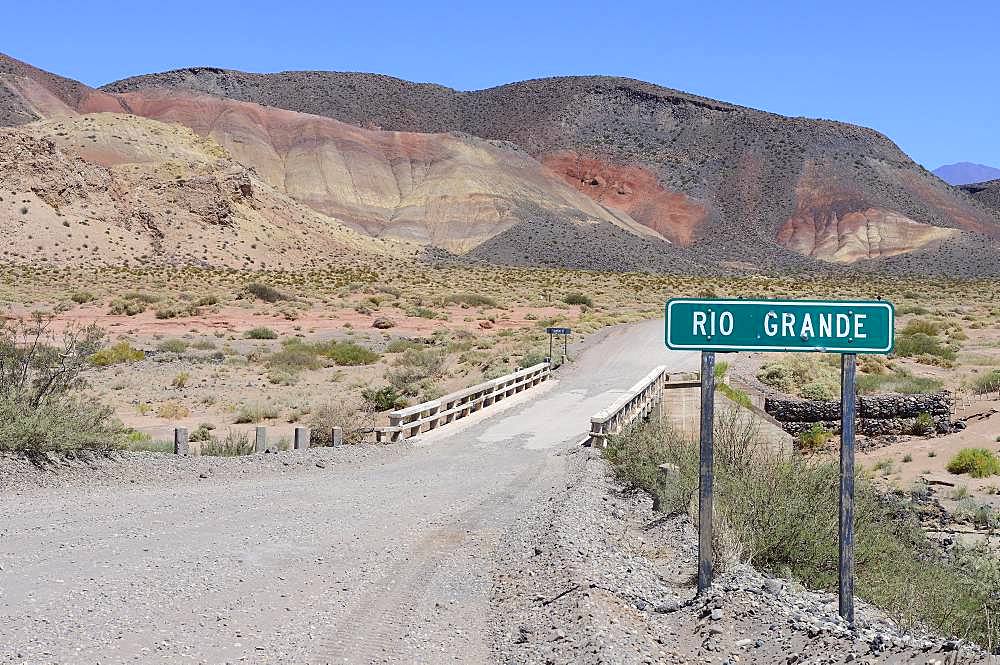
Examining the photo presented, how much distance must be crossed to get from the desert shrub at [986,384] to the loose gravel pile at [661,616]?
817 inches

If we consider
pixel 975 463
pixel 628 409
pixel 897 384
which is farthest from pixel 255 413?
pixel 897 384

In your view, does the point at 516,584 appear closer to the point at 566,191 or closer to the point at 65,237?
the point at 65,237

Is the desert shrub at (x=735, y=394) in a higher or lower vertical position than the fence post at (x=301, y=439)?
higher

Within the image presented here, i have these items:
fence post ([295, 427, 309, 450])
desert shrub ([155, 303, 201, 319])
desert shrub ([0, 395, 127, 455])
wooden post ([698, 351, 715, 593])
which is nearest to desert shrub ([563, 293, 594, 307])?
desert shrub ([155, 303, 201, 319])

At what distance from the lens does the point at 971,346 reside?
1547 inches

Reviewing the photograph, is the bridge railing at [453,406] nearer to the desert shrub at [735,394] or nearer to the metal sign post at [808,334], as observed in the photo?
the desert shrub at [735,394]

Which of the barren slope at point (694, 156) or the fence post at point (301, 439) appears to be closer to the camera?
the fence post at point (301, 439)

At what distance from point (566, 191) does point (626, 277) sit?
4669 cm

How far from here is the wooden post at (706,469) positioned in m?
7.07

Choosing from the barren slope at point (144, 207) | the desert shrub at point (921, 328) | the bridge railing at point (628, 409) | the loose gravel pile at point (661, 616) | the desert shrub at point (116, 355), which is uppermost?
the barren slope at point (144, 207)

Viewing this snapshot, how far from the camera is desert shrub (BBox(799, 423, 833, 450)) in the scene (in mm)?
21906

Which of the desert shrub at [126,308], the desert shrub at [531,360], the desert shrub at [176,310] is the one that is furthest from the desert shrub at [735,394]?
the desert shrub at [126,308]

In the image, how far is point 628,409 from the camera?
1895cm

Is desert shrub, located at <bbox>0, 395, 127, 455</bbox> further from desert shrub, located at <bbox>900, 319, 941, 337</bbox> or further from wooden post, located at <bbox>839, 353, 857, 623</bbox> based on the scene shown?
desert shrub, located at <bbox>900, 319, 941, 337</bbox>
